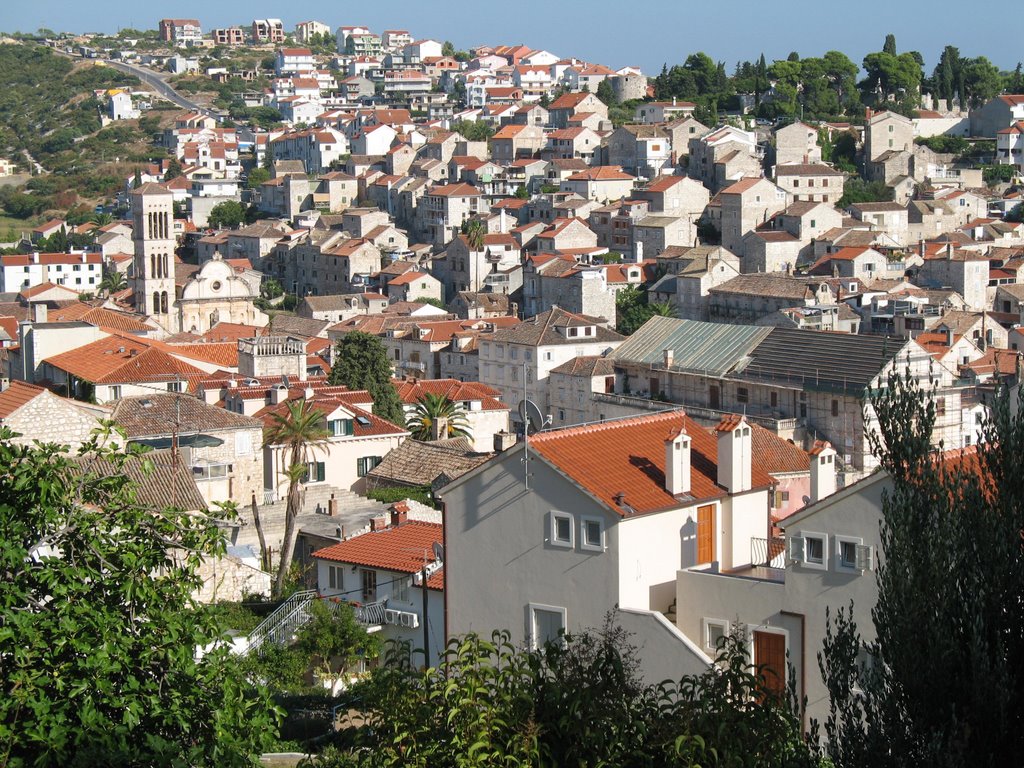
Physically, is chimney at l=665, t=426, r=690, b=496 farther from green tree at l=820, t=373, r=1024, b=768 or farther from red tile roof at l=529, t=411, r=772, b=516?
green tree at l=820, t=373, r=1024, b=768

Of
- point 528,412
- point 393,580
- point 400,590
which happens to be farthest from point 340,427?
point 528,412

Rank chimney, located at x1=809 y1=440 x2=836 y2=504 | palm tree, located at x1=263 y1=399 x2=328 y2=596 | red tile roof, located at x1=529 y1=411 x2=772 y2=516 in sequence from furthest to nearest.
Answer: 1. palm tree, located at x1=263 y1=399 x2=328 y2=596
2. chimney, located at x1=809 y1=440 x2=836 y2=504
3. red tile roof, located at x1=529 y1=411 x2=772 y2=516

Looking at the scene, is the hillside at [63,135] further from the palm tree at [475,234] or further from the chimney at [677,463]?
the chimney at [677,463]

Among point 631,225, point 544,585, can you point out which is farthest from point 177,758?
point 631,225

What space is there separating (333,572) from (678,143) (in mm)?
85721

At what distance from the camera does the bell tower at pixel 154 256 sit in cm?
8738

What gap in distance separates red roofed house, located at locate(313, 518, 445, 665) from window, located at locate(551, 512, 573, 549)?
3.84 metres

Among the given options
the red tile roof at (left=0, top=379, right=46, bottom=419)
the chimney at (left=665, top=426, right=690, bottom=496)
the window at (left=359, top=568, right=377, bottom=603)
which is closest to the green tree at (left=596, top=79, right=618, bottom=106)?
the red tile roof at (left=0, top=379, right=46, bottom=419)

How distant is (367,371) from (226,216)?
2545 inches

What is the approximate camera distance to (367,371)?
5462cm

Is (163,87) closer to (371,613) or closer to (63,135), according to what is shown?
(63,135)

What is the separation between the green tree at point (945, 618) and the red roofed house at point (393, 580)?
10348 mm

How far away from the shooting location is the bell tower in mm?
87375

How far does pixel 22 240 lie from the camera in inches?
4926
